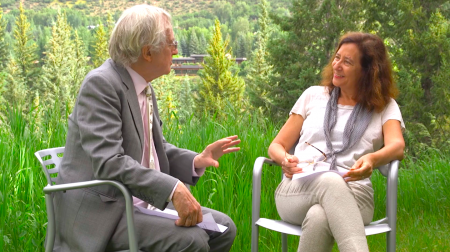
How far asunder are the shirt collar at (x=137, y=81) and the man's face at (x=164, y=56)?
0.06 meters

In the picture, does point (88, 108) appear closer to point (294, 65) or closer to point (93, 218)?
point (93, 218)

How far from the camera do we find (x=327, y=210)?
2154 mm

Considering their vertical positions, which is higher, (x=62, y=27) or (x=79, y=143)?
(x=79, y=143)

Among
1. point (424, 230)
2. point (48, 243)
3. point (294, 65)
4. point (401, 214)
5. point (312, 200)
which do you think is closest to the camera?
point (48, 243)

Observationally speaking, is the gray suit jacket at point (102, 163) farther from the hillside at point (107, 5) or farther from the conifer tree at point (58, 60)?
the hillside at point (107, 5)

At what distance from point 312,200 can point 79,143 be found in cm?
99

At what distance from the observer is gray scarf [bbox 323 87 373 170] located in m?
2.51

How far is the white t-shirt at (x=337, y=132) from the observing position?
8.25 feet

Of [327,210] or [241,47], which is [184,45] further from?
[327,210]

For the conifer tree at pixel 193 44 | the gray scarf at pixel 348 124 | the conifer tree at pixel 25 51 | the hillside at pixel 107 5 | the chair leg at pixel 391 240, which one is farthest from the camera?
the hillside at pixel 107 5

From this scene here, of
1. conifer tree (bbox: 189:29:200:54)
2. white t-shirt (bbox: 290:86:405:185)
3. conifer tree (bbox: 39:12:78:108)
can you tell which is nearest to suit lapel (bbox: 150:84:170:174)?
white t-shirt (bbox: 290:86:405:185)

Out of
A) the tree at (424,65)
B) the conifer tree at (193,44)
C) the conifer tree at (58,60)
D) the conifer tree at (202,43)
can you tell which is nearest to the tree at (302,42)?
the tree at (424,65)

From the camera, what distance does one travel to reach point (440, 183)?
3.94 meters

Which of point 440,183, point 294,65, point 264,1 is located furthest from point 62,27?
point 440,183
